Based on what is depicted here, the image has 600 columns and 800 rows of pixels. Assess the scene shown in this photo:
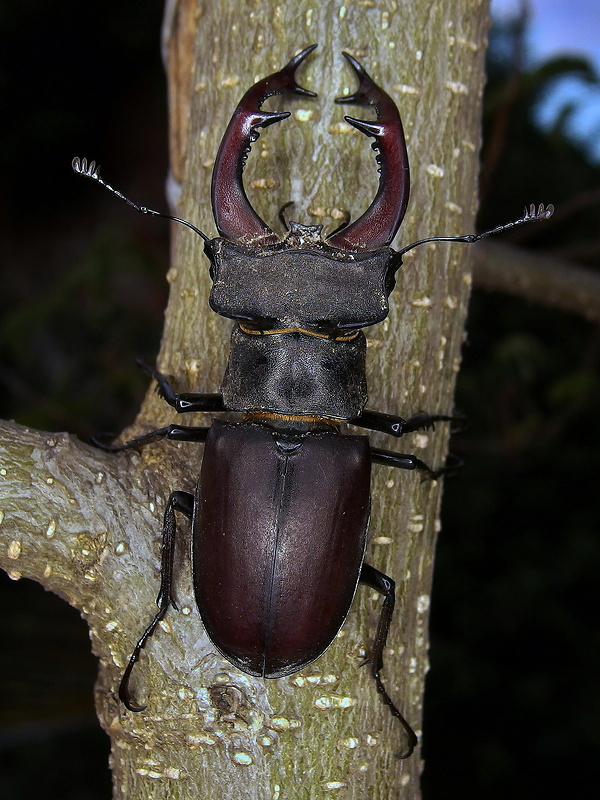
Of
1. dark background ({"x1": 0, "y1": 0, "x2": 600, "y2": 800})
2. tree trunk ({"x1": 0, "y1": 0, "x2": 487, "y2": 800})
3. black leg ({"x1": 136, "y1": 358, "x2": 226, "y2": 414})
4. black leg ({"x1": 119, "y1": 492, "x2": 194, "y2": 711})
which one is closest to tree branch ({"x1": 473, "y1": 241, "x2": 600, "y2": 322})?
dark background ({"x1": 0, "y1": 0, "x2": 600, "y2": 800})

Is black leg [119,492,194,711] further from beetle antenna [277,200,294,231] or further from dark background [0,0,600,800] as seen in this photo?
dark background [0,0,600,800]

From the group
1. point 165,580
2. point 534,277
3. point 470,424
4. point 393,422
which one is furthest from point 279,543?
point 470,424

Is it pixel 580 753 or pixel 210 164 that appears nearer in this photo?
pixel 210 164

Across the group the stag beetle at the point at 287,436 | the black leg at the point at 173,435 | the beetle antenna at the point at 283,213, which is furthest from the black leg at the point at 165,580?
the beetle antenna at the point at 283,213

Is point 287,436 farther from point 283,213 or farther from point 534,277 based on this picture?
point 534,277

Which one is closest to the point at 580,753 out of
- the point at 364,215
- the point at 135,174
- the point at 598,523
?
the point at 598,523

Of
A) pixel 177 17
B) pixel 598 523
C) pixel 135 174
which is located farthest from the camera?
pixel 135 174

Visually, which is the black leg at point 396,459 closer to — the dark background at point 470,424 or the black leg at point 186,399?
the black leg at point 186,399

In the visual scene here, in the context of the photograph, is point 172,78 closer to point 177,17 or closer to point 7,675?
point 177,17
